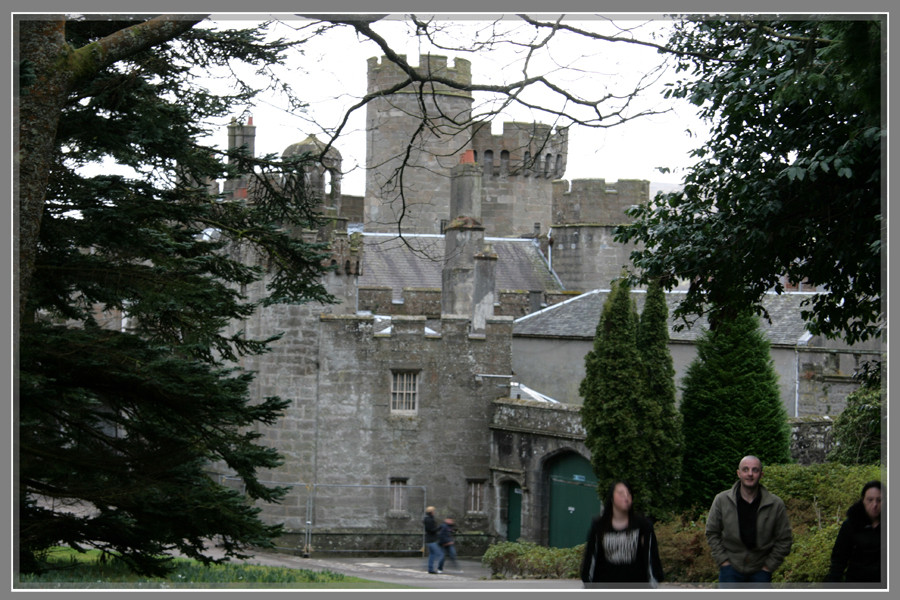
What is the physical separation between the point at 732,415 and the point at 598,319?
781 cm

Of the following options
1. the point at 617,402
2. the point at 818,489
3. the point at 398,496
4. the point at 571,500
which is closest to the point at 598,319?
the point at 571,500

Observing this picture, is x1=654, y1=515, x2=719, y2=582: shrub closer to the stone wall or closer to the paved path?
the paved path

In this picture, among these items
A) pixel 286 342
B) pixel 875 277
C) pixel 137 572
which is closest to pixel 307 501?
pixel 286 342

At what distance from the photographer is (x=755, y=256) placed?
10688 mm

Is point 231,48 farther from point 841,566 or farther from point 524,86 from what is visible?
point 841,566

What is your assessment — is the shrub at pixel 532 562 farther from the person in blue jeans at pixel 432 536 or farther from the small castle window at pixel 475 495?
the small castle window at pixel 475 495

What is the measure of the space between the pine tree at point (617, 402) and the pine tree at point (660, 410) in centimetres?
17

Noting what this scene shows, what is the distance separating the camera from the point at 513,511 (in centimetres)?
2702

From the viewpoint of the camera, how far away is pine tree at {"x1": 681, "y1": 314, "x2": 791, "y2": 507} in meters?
21.6

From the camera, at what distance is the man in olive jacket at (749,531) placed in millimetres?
7117

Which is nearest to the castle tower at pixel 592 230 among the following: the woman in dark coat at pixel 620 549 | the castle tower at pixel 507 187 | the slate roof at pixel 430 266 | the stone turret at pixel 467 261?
the slate roof at pixel 430 266

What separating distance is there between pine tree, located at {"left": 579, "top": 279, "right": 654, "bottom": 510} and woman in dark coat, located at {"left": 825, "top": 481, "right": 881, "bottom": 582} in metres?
14.9

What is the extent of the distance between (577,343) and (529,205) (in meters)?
16.0

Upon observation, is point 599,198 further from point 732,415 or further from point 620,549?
point 620,549
